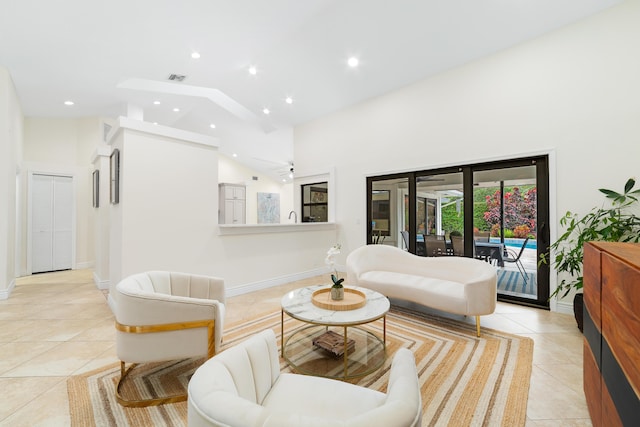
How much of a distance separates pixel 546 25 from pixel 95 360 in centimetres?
586

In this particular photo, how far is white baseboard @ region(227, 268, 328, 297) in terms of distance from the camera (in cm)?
409

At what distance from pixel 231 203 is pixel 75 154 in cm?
376

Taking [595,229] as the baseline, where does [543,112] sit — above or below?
above

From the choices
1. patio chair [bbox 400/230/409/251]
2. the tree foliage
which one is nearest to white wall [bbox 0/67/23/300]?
patio chair [bbox 400/230/409/251]

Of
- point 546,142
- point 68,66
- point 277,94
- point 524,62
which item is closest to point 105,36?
point 68,66

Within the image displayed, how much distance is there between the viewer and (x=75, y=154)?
20.7ft

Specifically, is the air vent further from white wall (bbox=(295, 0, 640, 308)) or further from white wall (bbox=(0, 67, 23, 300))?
white wall (bbox=(295, 0, 640, 308))

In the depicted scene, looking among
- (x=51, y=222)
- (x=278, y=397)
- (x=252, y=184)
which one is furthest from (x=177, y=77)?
(x=252, y=184)

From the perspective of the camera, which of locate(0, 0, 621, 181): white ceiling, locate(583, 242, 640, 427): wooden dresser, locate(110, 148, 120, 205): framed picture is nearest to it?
locate(583, 242, 640, 427): wooden dresser

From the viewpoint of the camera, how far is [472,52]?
3949 millimetres

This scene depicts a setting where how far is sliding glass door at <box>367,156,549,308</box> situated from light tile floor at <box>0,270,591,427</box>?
64 cm

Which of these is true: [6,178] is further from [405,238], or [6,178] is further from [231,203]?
[405,238]

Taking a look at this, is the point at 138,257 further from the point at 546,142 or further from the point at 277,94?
the point at 546,142

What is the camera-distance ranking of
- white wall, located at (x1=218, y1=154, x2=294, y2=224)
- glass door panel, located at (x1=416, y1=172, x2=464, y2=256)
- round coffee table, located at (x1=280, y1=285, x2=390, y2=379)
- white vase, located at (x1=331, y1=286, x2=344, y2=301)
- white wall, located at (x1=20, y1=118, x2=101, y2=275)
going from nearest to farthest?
1. round coffee table, located at (x1=280, y1=285, x2=390, y2=379)
2. white vase, located at (x1=331, y1=286, x2=344, y2=301)
3. glass door panel, located at (x1=416, y1=172, x2=464, y2=256)
4. white wall, located at (x1=20, y1=118, x2=101, y2=275)
5. white wall, located at (x1=218, y1=154, x2=294, y2=224)
